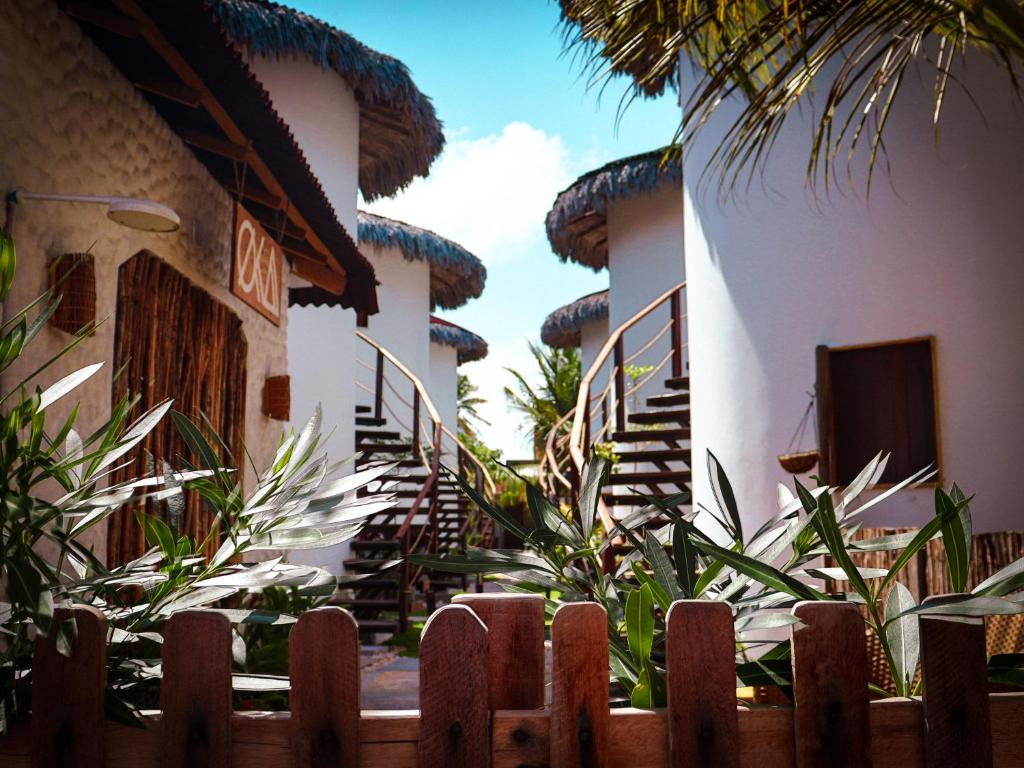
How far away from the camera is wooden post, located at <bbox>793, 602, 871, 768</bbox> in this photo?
1.00m

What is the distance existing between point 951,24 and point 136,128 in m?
3.74

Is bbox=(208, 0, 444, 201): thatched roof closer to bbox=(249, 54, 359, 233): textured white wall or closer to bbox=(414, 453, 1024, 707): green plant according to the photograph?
bbox=(249, 54, 359, 233): textured white wall

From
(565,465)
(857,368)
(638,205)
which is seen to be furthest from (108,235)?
(638,205)

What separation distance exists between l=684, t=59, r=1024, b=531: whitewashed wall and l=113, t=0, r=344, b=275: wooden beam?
2987 mm

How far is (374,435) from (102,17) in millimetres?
7324

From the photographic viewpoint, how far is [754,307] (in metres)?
6.19

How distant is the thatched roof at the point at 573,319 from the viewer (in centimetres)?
1606

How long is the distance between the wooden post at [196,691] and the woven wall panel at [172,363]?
2.35m

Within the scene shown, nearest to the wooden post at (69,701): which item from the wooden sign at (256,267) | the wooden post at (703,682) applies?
the wooden post at (703,682)

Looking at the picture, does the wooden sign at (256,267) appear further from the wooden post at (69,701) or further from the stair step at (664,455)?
the wooden post at (69,701)

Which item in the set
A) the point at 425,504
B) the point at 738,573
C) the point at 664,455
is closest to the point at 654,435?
the point at 664,455

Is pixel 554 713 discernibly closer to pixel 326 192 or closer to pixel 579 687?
pixel 579 687

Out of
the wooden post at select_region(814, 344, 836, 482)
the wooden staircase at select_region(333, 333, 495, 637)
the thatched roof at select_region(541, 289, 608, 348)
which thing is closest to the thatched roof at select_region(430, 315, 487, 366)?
the thatched roof at select_region(541, 289, 608, 348)

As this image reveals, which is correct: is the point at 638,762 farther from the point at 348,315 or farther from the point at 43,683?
the point at 348,315
